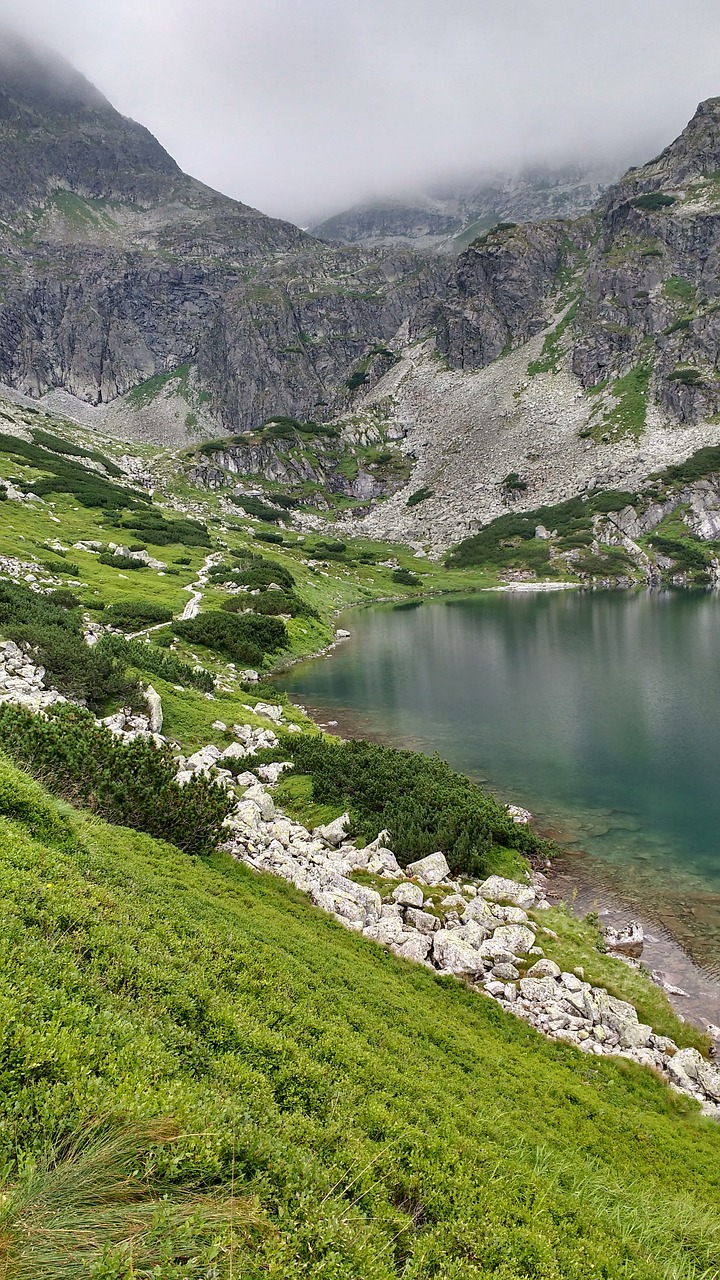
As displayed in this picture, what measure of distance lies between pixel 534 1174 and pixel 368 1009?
12.7 ft

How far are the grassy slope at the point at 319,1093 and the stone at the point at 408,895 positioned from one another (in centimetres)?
419

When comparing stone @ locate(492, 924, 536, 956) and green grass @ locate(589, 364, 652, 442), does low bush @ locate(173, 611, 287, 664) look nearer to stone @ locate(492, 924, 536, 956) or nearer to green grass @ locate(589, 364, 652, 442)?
stone @ locate(492, 924, 536, 956)

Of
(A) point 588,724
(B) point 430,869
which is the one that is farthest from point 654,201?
(B) point 430,869

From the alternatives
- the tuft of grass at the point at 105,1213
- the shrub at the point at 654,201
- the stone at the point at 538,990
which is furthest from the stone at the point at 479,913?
the shrub at the point at 654,201

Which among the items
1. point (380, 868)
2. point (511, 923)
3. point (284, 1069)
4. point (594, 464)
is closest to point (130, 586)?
point (380, 868)

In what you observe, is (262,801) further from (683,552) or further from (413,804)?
(683,552)

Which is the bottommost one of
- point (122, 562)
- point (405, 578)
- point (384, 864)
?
point (384, 864)

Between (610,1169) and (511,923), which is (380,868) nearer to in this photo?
(511,923)

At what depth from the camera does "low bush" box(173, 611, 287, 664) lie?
47.3m

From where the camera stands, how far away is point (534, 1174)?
8.07 metres

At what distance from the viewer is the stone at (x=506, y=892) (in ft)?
63.1

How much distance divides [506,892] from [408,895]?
4.11 meters

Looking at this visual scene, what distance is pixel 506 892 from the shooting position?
64.1 ft

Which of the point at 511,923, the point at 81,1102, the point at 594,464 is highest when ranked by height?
the point at 594,464
